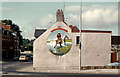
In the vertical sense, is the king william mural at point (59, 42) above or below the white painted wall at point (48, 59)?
above

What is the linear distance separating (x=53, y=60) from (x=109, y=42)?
9.29 m

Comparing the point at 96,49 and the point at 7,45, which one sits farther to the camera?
the point at 7,45

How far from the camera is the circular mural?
3612 cm

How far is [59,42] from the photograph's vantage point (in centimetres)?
3612

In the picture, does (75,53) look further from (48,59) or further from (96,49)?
(48,59)

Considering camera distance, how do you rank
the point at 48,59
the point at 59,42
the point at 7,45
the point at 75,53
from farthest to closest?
1. the point at 7,45
2. the point at 75,53
3. the point at 48,59
4. the point at 59,42

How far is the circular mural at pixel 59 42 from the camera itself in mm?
36125

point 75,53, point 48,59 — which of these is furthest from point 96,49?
point 48,59

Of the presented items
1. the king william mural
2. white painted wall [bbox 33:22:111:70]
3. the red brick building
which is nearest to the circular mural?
the king william mural

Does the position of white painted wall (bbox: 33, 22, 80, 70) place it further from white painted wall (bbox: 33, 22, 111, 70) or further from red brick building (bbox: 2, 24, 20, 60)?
red brick building (bbox: 2, 24, 20, 60)

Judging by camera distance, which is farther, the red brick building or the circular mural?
the red brick building

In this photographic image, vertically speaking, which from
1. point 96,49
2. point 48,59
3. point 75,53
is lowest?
point 48,59

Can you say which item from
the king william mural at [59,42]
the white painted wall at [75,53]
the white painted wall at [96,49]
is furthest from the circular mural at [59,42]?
the white painted wall at [96,49]

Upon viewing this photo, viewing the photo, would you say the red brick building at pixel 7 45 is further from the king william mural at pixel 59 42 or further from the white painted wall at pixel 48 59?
the king william mural at pixel 59 42
